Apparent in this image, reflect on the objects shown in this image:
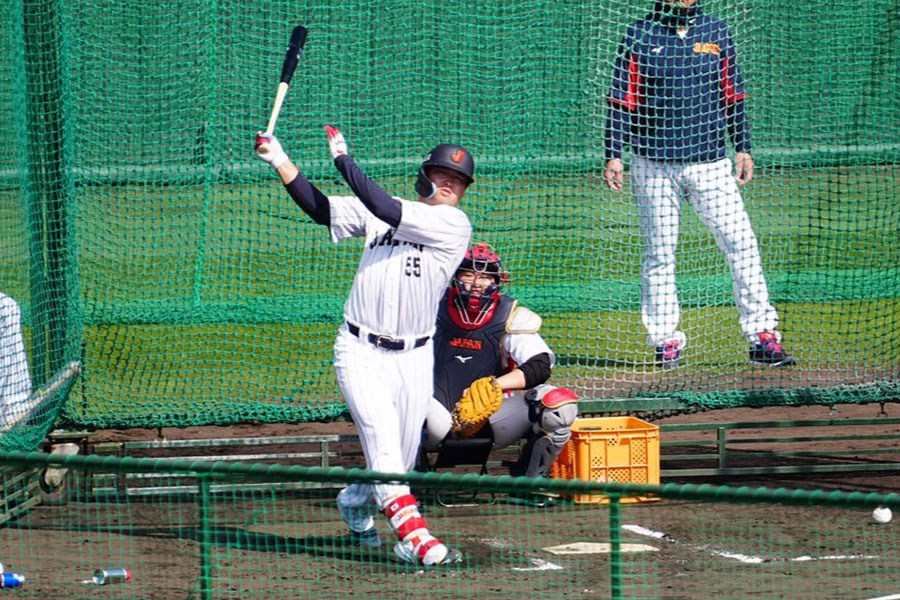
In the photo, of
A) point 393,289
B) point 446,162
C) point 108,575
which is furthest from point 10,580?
point 446,162

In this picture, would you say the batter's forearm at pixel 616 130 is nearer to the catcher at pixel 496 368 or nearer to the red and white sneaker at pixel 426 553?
the catcher at pixel 496 368

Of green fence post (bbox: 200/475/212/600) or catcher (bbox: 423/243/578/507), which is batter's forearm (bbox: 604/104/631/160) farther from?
Result: green fence post (bbox: 200/475/212/600)

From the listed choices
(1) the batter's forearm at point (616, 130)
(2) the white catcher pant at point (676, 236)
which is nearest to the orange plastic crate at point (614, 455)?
(2) the white catcher pant at point (676, 236)

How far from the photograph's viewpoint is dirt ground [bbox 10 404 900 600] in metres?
5.09

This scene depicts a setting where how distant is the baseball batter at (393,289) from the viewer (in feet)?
21.6

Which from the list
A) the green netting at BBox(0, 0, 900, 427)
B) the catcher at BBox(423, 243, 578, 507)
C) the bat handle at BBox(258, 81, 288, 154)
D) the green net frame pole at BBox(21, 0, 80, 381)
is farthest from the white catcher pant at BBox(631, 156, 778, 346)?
the green net frame pole at BBox(21, 0, 80, 381)

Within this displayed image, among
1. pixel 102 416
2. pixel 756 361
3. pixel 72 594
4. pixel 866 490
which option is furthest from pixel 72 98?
pixel 866 490

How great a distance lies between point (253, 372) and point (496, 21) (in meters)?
2.54

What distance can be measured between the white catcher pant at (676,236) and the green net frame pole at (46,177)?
120 inches

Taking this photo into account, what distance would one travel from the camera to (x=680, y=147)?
324 inches

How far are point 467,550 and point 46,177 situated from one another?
3252 mm

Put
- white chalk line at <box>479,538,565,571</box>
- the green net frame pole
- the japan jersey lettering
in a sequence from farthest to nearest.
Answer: the green net frame pole < the japan jersey lettering < white chalk line at <box>479,538,565,571</box>

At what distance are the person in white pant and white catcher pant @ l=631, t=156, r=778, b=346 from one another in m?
3.28

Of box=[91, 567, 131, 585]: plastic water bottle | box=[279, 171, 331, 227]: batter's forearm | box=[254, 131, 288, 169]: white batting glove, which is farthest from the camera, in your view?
box=[279, 171, 331, 227]: batter's forearm
